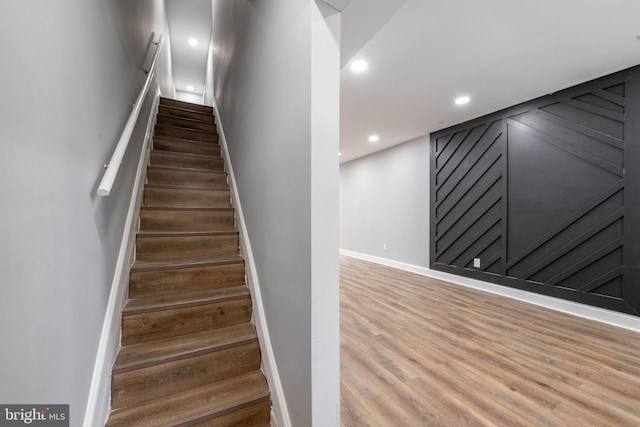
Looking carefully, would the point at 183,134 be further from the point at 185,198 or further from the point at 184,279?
the point at 184,279

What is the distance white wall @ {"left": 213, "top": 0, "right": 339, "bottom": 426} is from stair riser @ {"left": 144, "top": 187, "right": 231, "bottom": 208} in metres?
1.03

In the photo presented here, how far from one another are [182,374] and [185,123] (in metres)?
3.12

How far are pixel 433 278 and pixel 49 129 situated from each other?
487 centimetres

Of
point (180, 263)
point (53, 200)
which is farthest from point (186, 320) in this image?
point (53, 200)

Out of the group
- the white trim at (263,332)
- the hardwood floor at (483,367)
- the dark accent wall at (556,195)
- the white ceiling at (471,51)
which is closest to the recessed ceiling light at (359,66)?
the white ceiling at (471,51)

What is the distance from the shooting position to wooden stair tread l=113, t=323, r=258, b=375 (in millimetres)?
1289

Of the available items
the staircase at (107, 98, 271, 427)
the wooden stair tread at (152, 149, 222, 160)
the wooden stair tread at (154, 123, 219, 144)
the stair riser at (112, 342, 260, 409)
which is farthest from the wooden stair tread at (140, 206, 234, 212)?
the wooden stair tread at (154, 123, 219, 144)

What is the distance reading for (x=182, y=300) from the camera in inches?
62.2

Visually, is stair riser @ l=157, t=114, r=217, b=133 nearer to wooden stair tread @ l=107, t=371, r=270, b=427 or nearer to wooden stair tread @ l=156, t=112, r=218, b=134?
wooden stair tread @ l=156, t=112, r=218, b=134

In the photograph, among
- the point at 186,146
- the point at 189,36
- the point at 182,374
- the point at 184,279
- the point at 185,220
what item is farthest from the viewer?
Answer: the point at 189,36

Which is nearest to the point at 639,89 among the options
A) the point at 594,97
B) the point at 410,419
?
the point at 594,97

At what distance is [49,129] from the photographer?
0.80 meters

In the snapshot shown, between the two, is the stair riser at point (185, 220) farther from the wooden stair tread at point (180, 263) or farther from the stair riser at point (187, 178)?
the stair riser at point (187, 178)

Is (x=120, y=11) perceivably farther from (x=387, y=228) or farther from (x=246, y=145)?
(x=387, y=228)
